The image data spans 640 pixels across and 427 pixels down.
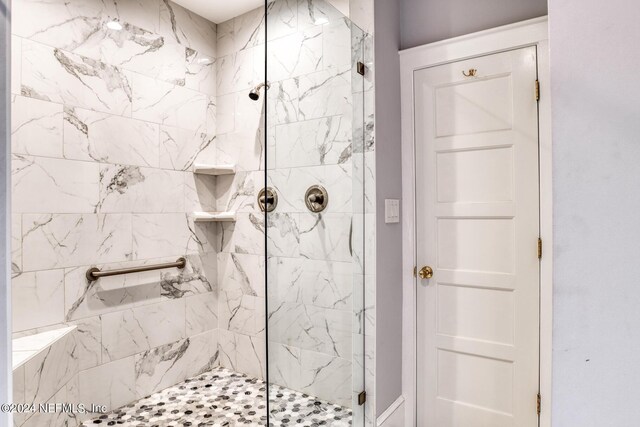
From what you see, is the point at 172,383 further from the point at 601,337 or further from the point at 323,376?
the point at 601,337

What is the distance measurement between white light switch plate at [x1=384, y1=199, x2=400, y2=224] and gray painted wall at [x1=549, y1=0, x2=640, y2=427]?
1.06 m

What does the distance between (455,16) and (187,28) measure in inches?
75.6

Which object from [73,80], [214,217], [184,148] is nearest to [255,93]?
[184,148]

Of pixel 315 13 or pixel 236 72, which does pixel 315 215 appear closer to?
pixel 315 13

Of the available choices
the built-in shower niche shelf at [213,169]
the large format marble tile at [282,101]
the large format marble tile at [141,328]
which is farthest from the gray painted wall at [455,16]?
the large format marble tile at [141,328]

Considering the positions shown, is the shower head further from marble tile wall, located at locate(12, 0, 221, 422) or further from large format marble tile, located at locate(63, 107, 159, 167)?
large format marble tile, located at locate(63, 107, 159, 167)

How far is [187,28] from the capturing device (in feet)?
8.95

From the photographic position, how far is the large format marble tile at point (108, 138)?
81.5 inches

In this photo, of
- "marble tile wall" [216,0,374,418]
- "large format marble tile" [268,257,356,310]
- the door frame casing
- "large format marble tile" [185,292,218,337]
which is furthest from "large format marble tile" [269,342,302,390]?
"large format marble tile" [185,292,218,337]

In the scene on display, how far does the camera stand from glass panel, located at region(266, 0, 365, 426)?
4.75 feet

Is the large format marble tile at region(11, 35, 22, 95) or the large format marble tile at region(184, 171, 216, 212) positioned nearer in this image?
the large format marble tile at region(11, 35, 22, 95)

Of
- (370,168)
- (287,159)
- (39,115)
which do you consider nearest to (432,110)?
(370,168)

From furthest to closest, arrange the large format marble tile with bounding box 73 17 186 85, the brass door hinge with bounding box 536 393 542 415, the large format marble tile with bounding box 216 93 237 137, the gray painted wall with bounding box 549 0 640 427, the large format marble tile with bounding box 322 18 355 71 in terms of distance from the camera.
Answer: the large format marble tile with bounding box 216 93 237 137
the large format marble tile with bounding box 73 17 186 85
the brass door hinge with bounding box 536 393 542 415
the large format marble tile with bounding box 322 18 355 71
the gray painted wall with bounding box 549 0 640 427

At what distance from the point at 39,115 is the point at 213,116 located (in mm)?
1222
